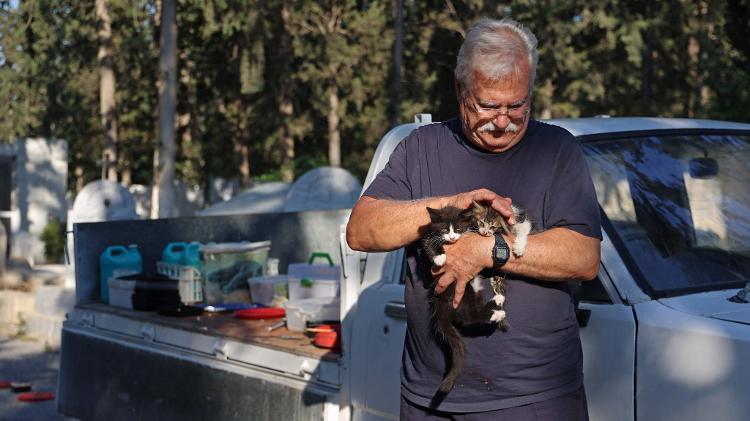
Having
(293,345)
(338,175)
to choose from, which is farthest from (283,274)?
(338,175)

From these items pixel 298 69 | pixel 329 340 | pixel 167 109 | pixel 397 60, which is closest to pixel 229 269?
pixel 329 340

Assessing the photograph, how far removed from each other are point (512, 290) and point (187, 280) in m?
3.66

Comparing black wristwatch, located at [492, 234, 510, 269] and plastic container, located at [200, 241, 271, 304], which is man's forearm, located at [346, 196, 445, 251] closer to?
black wristwatch, located at [492, 234, 510, 269]

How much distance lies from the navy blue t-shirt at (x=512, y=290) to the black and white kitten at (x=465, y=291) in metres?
0.04

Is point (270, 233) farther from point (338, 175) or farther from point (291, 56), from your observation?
point (291, 56)

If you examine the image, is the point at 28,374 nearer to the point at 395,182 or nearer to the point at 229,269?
the point at 229,269

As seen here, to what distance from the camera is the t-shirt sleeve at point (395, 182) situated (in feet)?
10.0

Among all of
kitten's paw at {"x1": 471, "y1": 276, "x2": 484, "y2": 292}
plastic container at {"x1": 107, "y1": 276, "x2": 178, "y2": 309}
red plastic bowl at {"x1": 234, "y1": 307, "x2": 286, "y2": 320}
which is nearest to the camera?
kitten's paw at {"x1": 471, "y1": 276, "x2": 484, "y2": 292}

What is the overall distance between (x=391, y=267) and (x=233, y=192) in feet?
129

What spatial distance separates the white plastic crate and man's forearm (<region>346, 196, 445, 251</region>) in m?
3.28

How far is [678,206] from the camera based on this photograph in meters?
3.84

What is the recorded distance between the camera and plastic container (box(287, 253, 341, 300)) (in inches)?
228

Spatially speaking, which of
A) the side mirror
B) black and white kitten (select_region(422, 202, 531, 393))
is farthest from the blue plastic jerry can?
black and white kitten (select_region(422, 202, 531, 393))

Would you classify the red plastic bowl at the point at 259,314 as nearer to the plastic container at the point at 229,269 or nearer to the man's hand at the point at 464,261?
the plastic container at the point at 229,269
